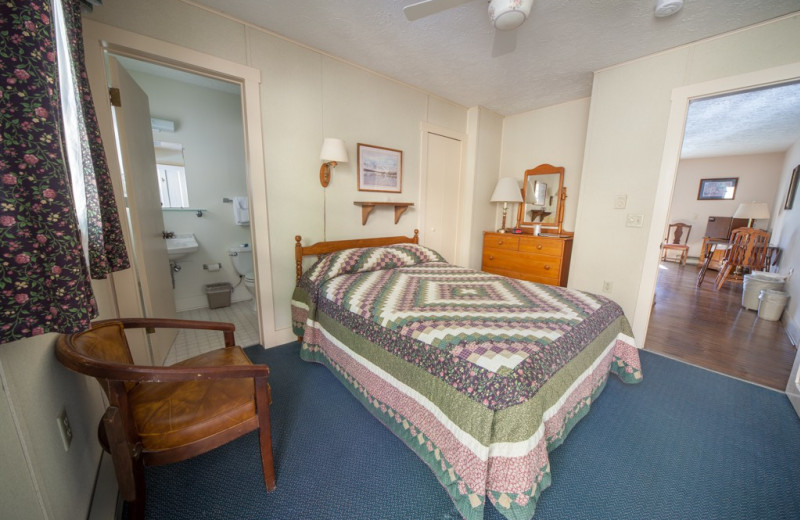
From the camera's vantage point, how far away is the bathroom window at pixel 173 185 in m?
3.24

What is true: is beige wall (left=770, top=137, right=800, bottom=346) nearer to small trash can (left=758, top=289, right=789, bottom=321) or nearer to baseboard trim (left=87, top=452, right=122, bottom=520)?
small trash can (left=758, top=289, right=789, bottom=321)

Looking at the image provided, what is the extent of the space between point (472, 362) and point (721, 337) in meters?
3.43

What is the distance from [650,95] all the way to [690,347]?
2.31m

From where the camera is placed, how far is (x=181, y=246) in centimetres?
309

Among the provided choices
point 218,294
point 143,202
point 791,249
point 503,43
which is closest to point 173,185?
point 218,294

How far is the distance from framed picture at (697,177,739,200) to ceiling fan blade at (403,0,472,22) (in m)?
8.66

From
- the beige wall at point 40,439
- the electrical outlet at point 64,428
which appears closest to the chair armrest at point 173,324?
the beige wall at point 40,439

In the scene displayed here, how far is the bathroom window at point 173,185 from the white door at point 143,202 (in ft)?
3.49

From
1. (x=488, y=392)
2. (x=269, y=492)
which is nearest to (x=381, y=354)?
(x=488, y=392)

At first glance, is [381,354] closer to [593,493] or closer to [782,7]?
[593,493]

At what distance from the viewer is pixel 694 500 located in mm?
1258

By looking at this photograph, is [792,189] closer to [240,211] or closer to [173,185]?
[240,211]

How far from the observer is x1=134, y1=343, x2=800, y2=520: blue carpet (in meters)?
1.21

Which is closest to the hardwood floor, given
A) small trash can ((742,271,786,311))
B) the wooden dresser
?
small trash can ((742,271,786,311))
